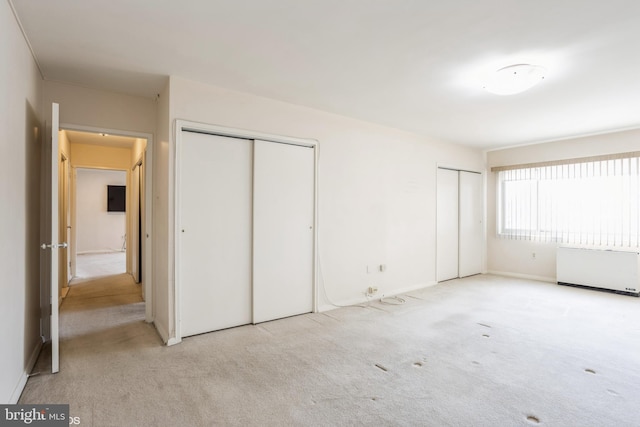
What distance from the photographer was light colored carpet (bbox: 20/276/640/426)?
1.97m

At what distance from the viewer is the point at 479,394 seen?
7.14 ft

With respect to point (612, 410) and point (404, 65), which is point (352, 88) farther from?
point (612, 410)

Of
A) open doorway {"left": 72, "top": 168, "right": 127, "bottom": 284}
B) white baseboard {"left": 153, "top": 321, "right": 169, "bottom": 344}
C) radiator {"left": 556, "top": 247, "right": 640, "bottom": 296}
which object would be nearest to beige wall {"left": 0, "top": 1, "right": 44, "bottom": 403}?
white baseboard {"left": 153, "top": 321, "right": 169, "bottom": 344}

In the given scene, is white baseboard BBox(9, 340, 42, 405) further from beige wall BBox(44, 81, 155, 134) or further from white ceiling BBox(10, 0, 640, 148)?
white ceiling BBox(10, 0, 640, 148)

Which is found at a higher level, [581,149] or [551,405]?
[581,149]

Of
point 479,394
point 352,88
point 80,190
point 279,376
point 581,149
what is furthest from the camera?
point 80,190

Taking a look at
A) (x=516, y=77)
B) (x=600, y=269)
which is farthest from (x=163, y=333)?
(x=600, y=269)

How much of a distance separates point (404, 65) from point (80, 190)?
34.8 ft

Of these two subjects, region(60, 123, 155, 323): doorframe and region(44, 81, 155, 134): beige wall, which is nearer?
region(44, 81, 155, 134): beige wall

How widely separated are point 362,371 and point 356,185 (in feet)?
8.14

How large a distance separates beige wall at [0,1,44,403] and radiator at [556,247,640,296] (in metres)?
6.87

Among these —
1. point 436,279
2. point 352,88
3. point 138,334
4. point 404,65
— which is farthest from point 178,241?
point 436,279

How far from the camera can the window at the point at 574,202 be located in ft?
16.2

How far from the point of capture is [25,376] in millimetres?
2297
